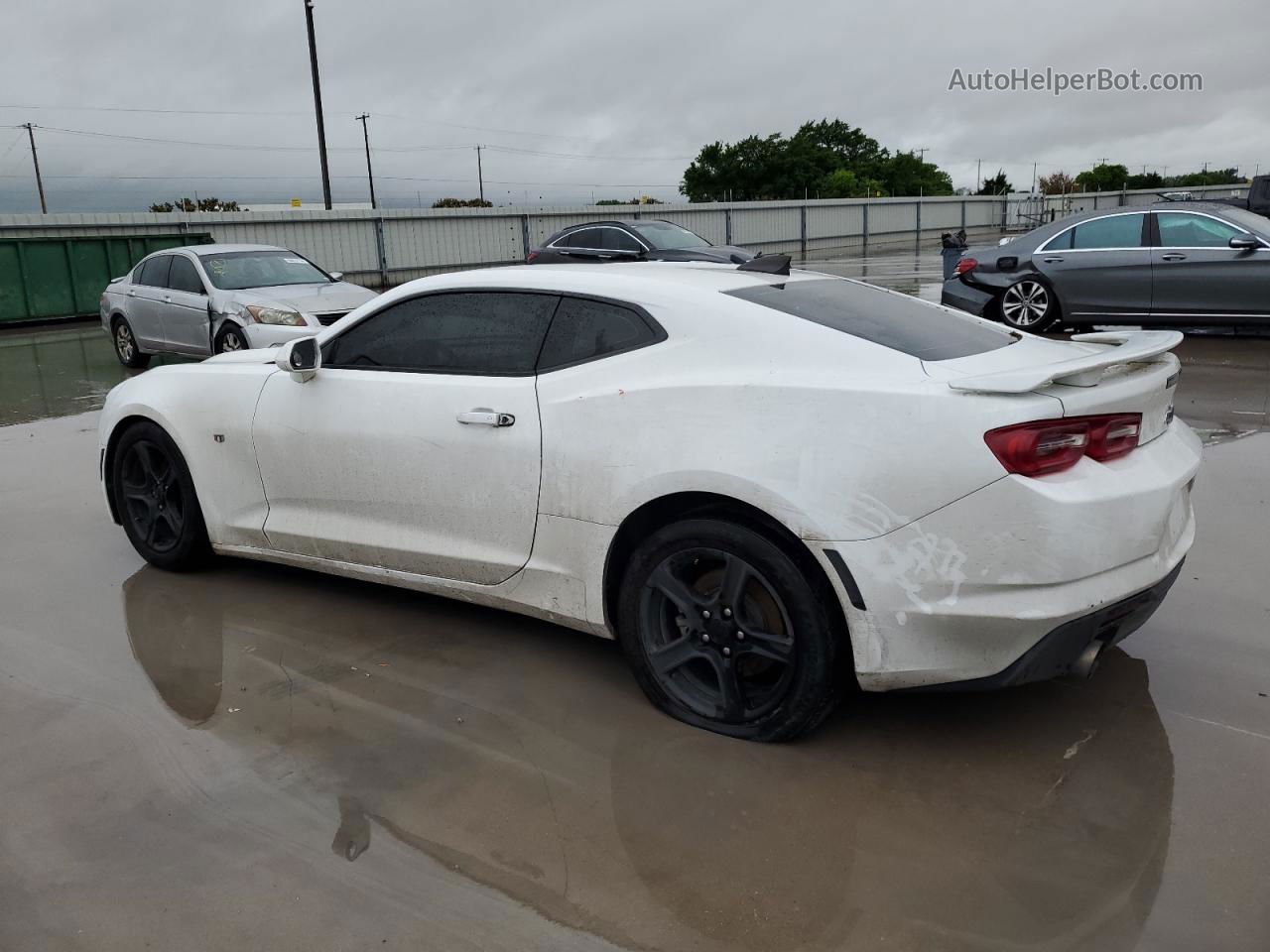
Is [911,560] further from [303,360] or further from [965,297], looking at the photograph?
[965,297]

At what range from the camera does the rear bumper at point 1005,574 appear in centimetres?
280

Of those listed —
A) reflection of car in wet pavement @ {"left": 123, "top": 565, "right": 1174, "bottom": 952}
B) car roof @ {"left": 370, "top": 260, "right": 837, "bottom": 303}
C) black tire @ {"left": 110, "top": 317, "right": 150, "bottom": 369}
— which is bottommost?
reflection of car in wet pavement @ {"left": 123, "top": 565, "right": 1174, "bottom": 952}

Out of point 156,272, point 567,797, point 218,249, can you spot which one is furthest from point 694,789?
point 156,272

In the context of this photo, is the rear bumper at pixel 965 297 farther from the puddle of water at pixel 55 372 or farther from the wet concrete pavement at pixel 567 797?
the puddle of water at pixel 55 372

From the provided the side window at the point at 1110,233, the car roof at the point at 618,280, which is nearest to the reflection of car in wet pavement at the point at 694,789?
the car roof at the point at 618,280

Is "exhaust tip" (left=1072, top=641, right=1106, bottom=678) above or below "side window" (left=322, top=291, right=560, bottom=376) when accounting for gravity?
below

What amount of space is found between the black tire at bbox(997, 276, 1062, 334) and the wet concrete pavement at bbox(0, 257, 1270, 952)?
771cm

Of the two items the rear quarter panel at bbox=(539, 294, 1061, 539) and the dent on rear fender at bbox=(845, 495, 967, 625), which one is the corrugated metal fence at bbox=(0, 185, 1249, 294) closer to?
the rear quarter panel at bbox=(539, 294, 1061, 539)

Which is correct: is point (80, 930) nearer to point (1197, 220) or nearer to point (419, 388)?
point (419, 388)

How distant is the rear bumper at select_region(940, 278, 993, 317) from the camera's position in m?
12.0

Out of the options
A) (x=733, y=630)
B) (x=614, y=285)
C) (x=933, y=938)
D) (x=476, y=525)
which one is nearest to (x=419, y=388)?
(x=476, y=525)

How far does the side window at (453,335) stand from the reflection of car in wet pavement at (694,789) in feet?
3.57

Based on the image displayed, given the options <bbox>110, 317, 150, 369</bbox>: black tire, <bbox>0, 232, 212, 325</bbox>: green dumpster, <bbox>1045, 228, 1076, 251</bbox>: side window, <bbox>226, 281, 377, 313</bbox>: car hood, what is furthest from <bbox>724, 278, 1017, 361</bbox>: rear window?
<bbox>0, 232, 212, 325</bbox>: green dumpster

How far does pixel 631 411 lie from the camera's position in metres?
3.36
